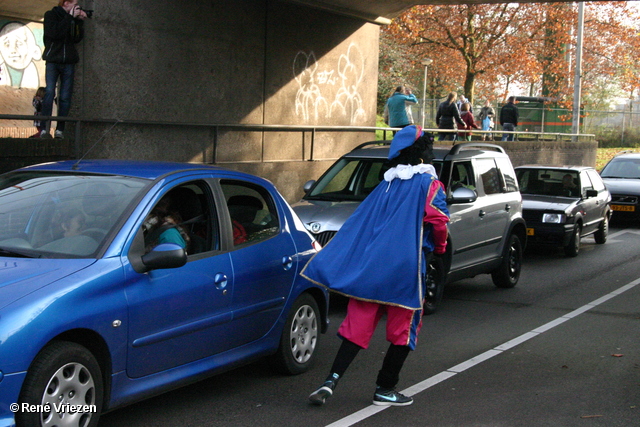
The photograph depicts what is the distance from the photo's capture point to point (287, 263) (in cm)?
599

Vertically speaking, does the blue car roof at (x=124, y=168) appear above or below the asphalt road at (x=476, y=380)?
above

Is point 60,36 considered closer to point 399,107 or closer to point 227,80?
point 227,80

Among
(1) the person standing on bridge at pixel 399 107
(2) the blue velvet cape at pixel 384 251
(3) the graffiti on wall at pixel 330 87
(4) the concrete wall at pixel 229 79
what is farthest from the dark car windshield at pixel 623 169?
(2) the blue velvet cape at pixel 384 251

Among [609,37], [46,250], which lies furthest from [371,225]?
[609,37]

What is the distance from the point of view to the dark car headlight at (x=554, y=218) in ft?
45.6

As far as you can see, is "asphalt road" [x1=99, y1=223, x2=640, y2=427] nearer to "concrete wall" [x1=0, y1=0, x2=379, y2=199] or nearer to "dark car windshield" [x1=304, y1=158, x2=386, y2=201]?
"dark car windshield" [x1=304, y1=158, x2=386, y2=201]

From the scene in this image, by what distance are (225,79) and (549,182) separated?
6358mm

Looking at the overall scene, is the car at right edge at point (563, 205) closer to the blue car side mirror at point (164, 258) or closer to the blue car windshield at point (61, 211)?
the blue car windshield at point (61, 211)

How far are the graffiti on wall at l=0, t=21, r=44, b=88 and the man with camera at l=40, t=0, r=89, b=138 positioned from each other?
7498mm

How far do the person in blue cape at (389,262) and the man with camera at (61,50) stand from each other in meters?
6.84

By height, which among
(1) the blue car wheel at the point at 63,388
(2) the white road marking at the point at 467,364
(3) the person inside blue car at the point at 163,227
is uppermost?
(3) the person inside blue car at the point at 163,227

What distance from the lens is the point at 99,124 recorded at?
11.6m

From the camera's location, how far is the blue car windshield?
470 centimetres

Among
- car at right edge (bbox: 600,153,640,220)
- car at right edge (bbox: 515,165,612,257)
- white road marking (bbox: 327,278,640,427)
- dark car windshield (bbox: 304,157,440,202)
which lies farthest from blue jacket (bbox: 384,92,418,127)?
white road marking (bbox: 327,278,640,427)
